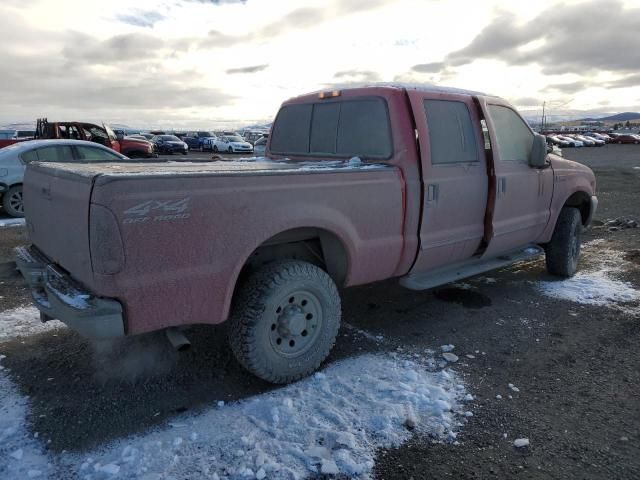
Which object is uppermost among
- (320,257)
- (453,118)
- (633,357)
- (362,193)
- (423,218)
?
(453,118)

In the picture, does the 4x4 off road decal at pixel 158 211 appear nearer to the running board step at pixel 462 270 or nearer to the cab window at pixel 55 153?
the running board step at pixel 462 270

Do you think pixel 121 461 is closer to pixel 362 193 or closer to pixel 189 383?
pixel 189 383

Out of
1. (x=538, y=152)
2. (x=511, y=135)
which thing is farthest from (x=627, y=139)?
(x=511, y=135)

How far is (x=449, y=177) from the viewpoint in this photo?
419cm

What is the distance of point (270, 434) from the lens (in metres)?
2.86

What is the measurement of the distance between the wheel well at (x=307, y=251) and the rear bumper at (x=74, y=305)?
105 centimetres

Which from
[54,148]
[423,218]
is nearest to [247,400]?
[423,218]

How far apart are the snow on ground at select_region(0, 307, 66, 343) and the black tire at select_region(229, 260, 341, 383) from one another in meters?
2.09

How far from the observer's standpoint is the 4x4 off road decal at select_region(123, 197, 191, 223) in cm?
255

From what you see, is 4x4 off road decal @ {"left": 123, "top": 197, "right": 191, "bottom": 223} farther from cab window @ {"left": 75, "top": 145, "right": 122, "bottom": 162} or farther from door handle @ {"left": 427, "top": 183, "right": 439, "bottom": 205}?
cab window @ {"left": 75, "top": 145, "right": 122, "bottom": 162}

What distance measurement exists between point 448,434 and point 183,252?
184cm

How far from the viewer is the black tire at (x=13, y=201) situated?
372 inches

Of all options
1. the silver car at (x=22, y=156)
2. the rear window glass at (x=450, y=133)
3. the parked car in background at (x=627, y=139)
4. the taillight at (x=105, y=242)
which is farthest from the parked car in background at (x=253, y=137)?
the parked car in background at (x=627, y=139)

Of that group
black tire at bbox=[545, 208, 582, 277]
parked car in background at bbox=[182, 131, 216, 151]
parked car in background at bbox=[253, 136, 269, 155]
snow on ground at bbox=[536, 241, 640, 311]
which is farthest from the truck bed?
parked car in background at bbox=[182, 131, 216, 151]
